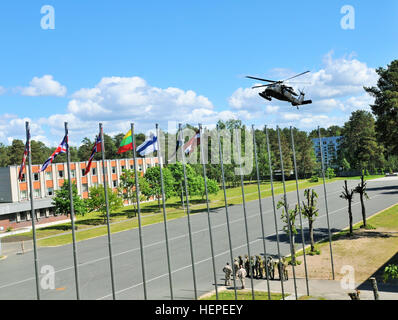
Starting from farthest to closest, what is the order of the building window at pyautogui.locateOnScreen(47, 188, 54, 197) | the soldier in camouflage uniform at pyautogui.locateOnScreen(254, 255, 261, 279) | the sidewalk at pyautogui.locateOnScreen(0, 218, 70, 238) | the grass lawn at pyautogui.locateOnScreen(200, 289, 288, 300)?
1. the building window at pyautogui.locateOnScreen(47, 188, 54, 197)
2. the sidewalk at pyautogui.locateOnScreen(0, 218, 70, 238)
3. the soldier in camouflage uniform at pyautogui.locateOnScreen(254, 255, 261, 279)
4. the grass lawn at pyautogui.locateOnScreen(200, 289, 288, 300)

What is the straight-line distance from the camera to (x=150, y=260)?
31.6m

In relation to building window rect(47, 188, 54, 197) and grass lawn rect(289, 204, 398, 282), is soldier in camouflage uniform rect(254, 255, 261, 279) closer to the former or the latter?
grass lawn rect(289, 204, 398, 282)

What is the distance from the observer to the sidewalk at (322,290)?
20.4 metres

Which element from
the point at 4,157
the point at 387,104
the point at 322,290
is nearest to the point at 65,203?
the point at 322,290

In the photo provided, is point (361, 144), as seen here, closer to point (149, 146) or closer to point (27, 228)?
point (27, 228)

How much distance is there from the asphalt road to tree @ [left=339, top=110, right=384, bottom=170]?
61084mm

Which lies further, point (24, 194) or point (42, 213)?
point (42, 213)

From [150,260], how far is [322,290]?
1442 cm

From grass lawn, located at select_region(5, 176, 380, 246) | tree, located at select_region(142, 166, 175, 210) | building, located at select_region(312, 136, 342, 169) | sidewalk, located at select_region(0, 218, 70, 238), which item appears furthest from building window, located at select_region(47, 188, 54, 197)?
building, located at select_region(312, 136, 342, 169)

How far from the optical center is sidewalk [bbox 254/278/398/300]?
20391mm

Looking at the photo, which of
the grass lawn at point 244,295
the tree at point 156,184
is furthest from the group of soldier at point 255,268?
the tree at point 156,184

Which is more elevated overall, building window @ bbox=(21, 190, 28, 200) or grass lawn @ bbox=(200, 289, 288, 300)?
building window @ bbox=(21, 190, 28, 200)
